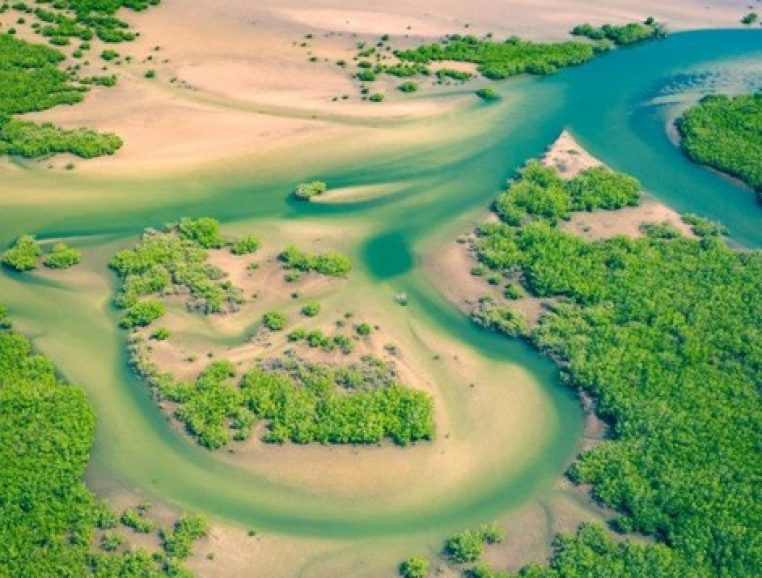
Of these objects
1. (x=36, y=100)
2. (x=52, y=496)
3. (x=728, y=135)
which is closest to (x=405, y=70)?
(x=728, y=135)

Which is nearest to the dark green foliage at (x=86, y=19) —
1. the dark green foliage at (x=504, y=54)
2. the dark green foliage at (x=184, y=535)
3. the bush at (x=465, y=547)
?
the dark green foliage at (x=504, y=54)

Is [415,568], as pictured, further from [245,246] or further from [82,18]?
[82,18]

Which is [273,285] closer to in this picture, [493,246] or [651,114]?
[493,246]

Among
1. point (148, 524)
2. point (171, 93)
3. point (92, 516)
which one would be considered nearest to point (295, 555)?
point (148, 524)

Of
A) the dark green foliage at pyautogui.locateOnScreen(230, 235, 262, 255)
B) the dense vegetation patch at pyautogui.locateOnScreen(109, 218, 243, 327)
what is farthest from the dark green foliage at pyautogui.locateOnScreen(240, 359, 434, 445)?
the dark green foliage at pyautogui.locateOnScreen(230, 235, 262, 255)

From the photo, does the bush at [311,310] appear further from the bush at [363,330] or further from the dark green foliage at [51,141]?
the dark green foliage at [51,141]

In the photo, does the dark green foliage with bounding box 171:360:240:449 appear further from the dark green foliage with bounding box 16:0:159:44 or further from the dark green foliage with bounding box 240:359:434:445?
the dark green foliage with bounding box 16:0:159:44
